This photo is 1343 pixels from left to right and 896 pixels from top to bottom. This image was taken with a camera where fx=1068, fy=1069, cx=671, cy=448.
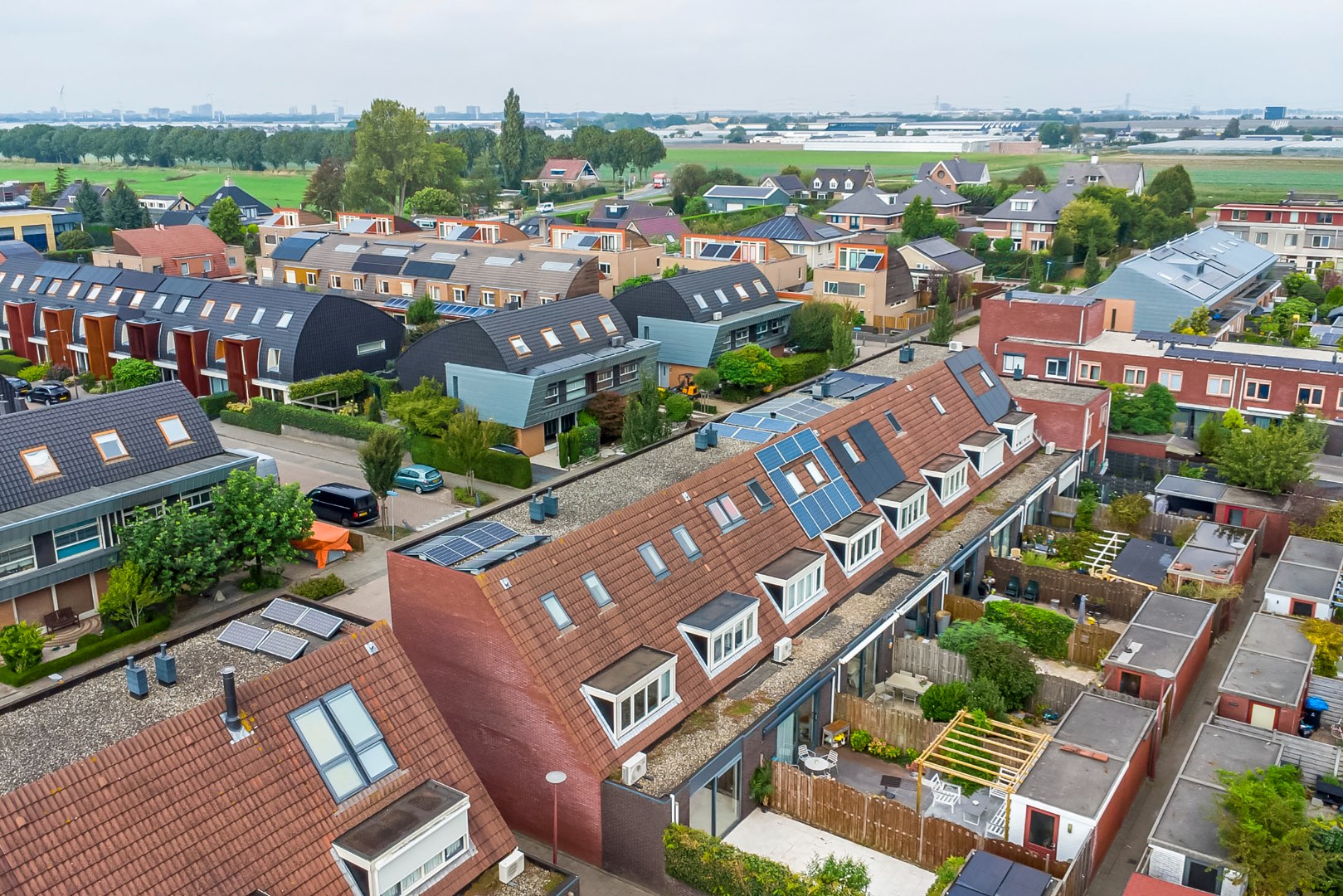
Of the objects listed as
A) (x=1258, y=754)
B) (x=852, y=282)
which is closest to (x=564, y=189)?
(x=852, y=282)

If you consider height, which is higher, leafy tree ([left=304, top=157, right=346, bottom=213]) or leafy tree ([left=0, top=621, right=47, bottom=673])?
leafy tree ([left=304, top=157, right=346, bottom=213])

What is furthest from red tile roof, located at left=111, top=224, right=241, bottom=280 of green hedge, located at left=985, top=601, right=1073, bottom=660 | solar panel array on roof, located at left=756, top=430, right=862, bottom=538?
green hedge, located at left=985, top=601, right=1073, bottom=660

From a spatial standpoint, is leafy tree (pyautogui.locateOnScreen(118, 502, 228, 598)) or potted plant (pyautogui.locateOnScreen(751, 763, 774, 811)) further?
leafy tree (pyautogui.locateOnScreen(118, 502, 228, 598))

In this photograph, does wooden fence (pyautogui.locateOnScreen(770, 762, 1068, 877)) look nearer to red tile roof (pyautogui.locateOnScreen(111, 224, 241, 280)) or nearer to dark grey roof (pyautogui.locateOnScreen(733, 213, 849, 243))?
dark grey roof (pyautogui.locateOnScreen(733, 213, 849, 243))

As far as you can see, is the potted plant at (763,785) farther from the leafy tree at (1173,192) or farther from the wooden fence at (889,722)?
the leafy tree at (1173,192)

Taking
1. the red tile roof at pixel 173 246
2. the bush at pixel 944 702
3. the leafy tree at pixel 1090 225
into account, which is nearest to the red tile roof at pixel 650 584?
the bush at pixel 944 702

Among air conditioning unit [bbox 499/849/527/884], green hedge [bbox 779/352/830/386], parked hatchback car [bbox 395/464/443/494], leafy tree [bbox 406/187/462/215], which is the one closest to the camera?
air conditioning unit [bbox 499/849/527/884]

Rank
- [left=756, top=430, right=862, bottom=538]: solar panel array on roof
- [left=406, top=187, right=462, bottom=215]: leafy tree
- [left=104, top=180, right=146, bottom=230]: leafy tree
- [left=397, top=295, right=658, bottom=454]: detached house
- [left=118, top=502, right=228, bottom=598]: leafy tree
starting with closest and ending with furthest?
1. [left=756, top=430, right=862, bottom=538]: solar panel array on roof
2. [left=118, top=502, right=228, bottom=598]: leafy tree
3. [left=397, top=295, right=658, bottom=454]: detached house
4. [left=406, top=187, right=462, bottom=215]: leafy tree
5. [left=104, top=180, right=146, bottom=230]: leafy tree
